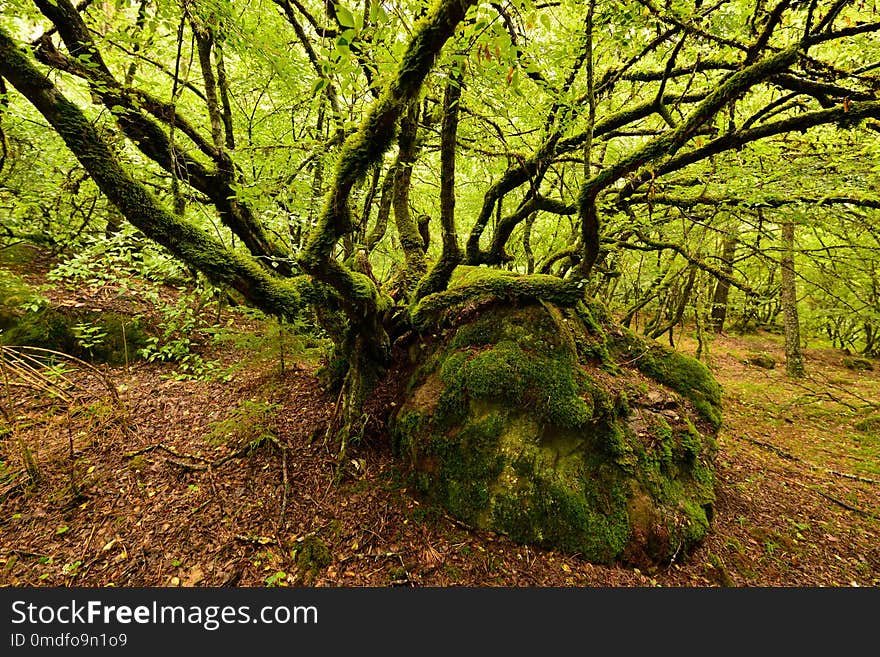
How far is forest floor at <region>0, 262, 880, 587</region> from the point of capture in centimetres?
334

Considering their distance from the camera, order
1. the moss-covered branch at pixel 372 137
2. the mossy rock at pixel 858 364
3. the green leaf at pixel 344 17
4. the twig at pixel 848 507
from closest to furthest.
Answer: the green leaf at pixel 344 17 < the moss-covered branch at pixel 372 137 < the twig at pixel 848 507 < the mossy rock at pixel 858 364

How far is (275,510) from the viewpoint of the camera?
3.88m

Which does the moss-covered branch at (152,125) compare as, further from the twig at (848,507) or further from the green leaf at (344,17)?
the twig at (848,507)

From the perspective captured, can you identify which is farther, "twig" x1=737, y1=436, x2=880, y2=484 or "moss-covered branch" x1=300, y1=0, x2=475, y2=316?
"twig" x1=737, y1=436, x2=880, y2=484

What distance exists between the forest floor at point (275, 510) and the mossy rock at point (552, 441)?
0.86ft

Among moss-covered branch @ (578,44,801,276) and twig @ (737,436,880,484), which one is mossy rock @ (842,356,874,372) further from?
moss-covered branch @ (578,44,801,276)

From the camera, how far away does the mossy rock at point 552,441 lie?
11.9 ft

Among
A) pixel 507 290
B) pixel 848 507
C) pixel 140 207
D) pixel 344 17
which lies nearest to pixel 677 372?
pixel 848 507

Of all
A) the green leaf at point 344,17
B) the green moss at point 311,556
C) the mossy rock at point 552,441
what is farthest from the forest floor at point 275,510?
the green leaf at point 344,17

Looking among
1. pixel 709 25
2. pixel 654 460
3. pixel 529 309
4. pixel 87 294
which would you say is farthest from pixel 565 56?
pixel 87 294

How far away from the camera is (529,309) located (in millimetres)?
4680

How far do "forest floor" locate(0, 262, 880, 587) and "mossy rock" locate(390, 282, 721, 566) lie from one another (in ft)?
0.86

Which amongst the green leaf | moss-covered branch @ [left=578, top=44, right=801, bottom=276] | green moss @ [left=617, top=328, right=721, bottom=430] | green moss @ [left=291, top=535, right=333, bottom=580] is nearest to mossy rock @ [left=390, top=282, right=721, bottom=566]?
green moss @ [left=617, top=328, right=721, bottom=430]

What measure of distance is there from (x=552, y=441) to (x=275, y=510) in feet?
10.5
